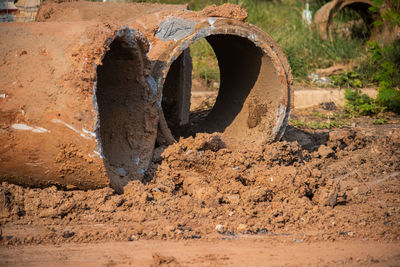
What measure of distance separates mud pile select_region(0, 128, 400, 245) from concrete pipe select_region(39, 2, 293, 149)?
1.26 ft

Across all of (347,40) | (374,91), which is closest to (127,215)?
(374,91)

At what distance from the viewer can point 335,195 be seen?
3.31 metres

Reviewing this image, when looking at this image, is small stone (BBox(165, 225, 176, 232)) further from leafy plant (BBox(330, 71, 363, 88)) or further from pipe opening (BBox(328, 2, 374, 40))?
pipe opening (BBox(328, 2, 374, 40))

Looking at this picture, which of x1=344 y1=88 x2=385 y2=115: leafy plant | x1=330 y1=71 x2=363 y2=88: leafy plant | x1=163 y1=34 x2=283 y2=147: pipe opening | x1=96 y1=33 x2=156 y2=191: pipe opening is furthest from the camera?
x1=330 y1=71 x2=363 y2=88: leafy plant

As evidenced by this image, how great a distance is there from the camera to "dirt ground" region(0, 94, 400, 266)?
8.52 feet

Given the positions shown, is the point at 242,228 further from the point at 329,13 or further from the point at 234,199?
the point at 329,13

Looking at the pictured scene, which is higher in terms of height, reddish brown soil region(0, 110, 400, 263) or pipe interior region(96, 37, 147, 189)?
pipe interior region(96, 37, 147, 189)

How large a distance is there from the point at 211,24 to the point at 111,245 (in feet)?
6.32

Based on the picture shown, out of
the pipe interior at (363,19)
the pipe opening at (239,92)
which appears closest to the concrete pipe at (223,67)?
the pipe opening at (239,92)

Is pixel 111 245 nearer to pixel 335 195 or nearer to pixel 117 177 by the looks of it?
pixel 117 177

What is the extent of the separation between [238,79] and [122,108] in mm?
1437

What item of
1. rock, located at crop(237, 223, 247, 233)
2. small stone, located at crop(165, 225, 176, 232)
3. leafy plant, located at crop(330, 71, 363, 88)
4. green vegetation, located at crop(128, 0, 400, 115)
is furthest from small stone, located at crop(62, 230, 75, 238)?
leafy plant, located at crop(330, 71, 363, 88)

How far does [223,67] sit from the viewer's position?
193 inches

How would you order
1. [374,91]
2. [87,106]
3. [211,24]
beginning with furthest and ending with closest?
[374,91] → [211,24] → [87,106]
